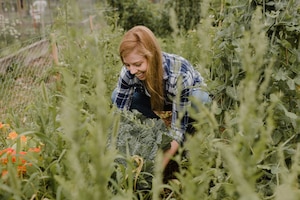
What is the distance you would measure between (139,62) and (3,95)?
1.92 meters

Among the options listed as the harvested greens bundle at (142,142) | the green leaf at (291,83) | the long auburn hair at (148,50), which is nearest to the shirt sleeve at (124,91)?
the long auburn hair at (148,50)

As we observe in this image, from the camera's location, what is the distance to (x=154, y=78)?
2551mm

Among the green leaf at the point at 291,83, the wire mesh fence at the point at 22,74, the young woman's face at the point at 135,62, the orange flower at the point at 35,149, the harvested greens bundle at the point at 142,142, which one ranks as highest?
the green leaf at the point at 291,83

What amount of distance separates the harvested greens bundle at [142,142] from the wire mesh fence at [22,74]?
141 cm

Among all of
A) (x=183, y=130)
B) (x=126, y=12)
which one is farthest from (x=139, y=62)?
(x=126, y=12)

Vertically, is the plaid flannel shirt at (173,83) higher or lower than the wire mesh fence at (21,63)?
higher

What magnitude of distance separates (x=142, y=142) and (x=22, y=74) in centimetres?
273

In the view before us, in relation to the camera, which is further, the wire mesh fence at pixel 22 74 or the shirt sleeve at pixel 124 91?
the wire mesh fence at pixel 22 74

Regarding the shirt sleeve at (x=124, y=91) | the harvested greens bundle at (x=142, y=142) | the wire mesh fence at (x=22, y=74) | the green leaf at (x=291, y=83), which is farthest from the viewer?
the wire mesh fence at (x=22, y=74)

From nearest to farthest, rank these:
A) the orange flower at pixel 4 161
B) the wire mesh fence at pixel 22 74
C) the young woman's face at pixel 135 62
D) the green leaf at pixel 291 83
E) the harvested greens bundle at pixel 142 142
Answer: the orange flower at pixel 4 161 < the green leaf at pixel 291 83 < the harvested greens bundle at pixel 142 142 < the young woman's face at pixel 135 62 < the wire mesh fence at pixel 22 74

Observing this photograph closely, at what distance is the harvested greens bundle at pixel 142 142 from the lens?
204 cm

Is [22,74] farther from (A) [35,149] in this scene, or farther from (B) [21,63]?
(A) [35,149]

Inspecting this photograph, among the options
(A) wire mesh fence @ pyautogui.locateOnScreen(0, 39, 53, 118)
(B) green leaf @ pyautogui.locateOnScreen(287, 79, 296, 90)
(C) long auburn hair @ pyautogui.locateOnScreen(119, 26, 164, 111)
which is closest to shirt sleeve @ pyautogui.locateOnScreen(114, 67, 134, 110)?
(C) long auburn hair @ pyautogui.locateOnScreen(119, 26, 164, 111)

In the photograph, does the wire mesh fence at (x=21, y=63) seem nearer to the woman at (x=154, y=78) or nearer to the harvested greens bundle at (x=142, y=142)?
the woman at (x=154, y=78)
